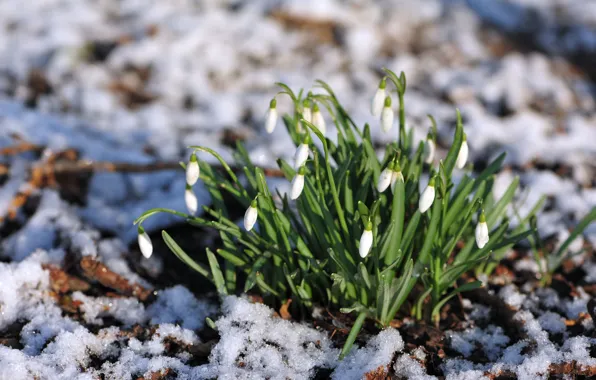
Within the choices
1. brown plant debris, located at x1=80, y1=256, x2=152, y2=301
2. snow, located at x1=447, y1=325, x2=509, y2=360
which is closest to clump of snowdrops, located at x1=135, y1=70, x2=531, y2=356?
snow, located at x1=447, y1=325, x2=509, y2=360

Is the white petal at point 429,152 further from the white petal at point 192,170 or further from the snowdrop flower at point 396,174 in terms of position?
the white petal at point 192,170

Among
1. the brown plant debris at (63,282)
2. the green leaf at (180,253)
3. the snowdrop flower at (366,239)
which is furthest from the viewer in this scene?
the brown plant debris at (63,282)

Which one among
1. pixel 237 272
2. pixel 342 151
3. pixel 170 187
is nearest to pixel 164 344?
pixel 237 272

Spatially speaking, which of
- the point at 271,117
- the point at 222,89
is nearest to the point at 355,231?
the point at 271,117

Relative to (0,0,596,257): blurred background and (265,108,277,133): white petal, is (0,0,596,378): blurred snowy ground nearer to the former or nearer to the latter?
(0,0,596,257): blurred background

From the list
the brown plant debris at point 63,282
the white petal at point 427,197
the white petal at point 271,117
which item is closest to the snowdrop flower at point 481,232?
the white petal at point 427,197
